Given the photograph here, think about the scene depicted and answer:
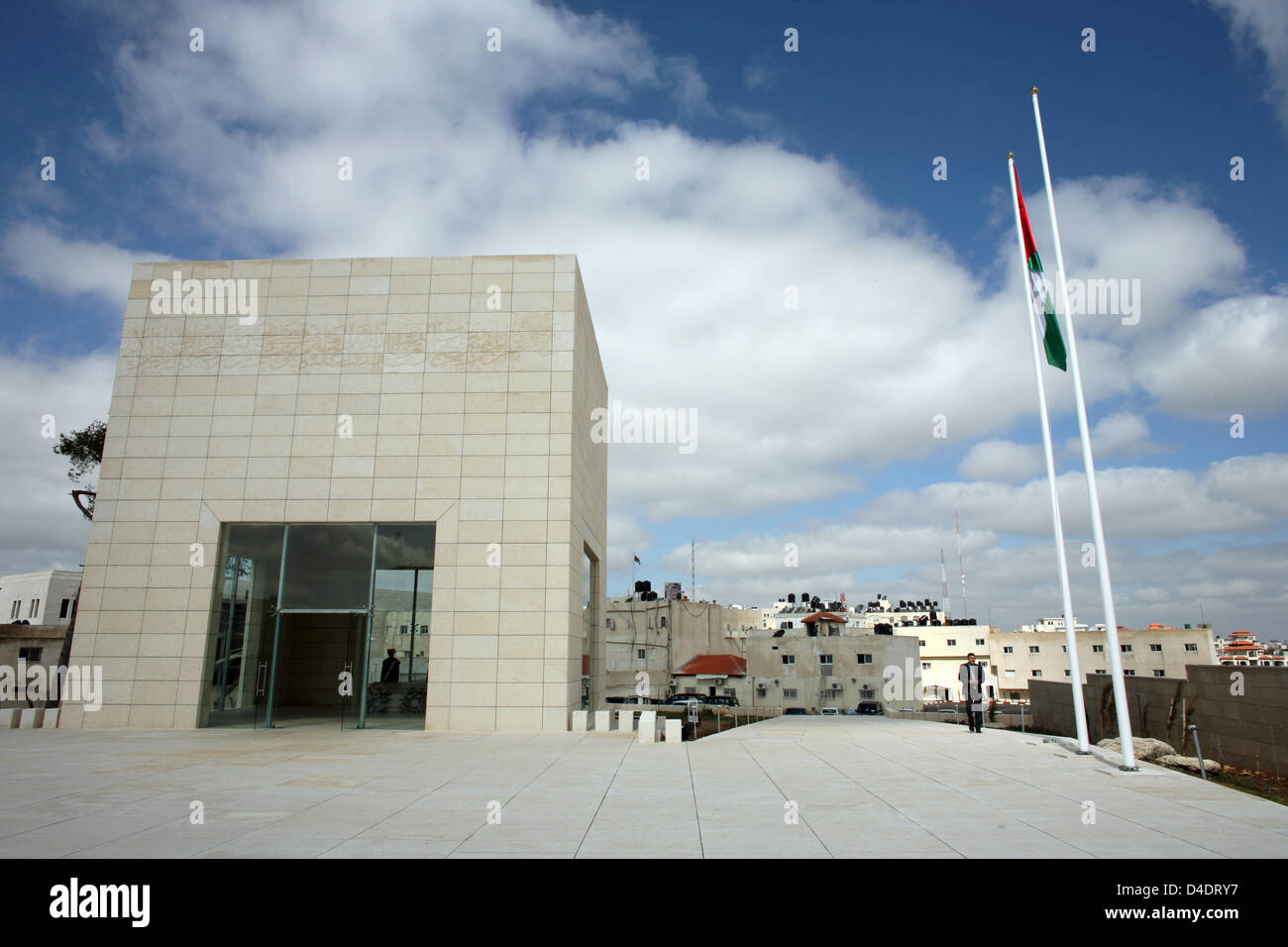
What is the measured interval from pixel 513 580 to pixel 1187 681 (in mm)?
17795

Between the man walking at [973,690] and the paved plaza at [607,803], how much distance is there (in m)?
2.84

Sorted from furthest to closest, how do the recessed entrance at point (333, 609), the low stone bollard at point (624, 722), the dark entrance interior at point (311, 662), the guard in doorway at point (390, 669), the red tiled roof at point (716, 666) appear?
the red tiled roof at point (716, 666) < the dark entrance interior at point (311, 662) < the guard in doorway at point (390, 669) < the recessed entrance at point (333, 609) < the low stone bollard at point (624, 722)

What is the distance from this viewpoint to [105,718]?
19.6 m

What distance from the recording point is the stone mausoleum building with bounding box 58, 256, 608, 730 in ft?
64.4

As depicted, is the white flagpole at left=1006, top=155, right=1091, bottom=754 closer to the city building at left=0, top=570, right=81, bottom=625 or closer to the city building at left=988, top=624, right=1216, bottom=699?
the city building at left=988, top=624, right=1216, bottom=699

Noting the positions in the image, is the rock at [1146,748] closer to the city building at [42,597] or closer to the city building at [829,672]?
the city building at [829,672]

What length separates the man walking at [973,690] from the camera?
1900cm

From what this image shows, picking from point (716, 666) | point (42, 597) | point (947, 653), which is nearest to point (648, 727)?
point (716, 666)

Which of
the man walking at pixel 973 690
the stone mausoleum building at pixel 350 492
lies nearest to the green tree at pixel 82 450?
the stone mausoleum building at pixel 350 492

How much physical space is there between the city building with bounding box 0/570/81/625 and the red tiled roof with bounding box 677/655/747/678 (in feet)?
163

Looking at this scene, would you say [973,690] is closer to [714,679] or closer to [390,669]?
[390,669]

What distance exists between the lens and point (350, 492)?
20359 mm
